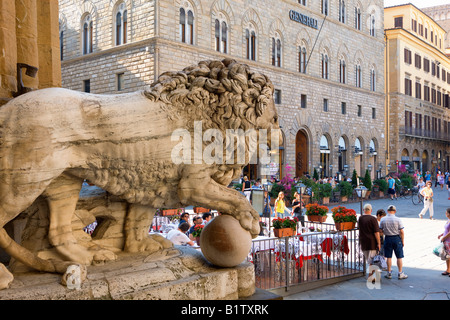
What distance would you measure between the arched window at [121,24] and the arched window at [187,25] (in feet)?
9.31

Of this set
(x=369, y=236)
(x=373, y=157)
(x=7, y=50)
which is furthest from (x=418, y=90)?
(x=7, y=50)

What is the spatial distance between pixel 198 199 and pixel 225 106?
647 millimetres

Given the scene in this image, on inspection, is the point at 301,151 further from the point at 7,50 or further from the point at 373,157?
the point at 7,50

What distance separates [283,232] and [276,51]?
2179 cm

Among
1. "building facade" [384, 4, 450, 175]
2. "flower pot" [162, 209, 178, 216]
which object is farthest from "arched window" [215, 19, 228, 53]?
"building facade" [384, 4, 450, 175]

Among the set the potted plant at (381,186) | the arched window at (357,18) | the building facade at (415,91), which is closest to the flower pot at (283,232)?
→ the potted plant at (381,186)

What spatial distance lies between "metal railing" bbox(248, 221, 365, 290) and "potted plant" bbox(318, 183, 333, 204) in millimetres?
11695

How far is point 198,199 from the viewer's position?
9.38ft

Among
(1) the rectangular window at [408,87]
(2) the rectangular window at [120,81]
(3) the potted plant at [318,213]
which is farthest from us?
(1) the rectangular window at [408,87]

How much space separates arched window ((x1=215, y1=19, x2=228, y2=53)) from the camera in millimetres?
24344

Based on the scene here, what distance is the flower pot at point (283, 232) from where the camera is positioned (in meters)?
8.11

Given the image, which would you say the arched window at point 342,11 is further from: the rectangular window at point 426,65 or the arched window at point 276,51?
the rectangular window at point 426,65

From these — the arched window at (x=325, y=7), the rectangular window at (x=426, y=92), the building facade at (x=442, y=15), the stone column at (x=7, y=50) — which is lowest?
the stone column at (x=7, y=50)
